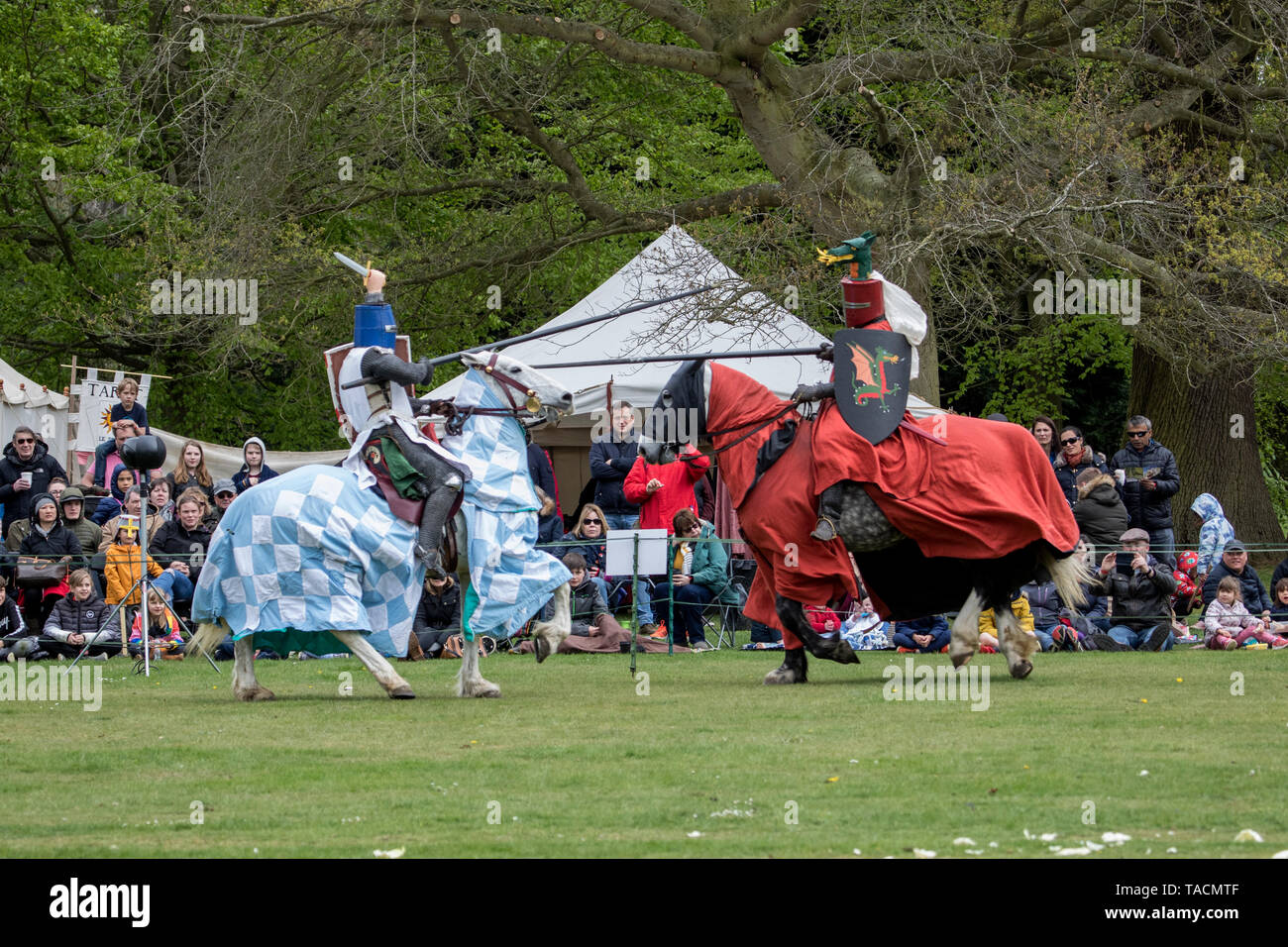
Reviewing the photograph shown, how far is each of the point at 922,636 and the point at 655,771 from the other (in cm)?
806

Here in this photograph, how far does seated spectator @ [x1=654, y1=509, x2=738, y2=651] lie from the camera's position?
55.7ft

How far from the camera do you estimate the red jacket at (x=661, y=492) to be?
17.3 metres

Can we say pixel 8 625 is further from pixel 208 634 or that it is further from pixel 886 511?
pixel 886 511

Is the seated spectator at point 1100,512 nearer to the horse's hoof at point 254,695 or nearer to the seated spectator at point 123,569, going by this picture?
the horse's hoof at point 254,695

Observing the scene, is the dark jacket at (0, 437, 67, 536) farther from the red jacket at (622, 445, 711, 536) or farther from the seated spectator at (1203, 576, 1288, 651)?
the seated spectator at (1203, 576, 1288, 651)

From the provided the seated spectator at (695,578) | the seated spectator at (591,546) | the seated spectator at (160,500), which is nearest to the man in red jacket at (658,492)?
the seated spectator at (695,578)

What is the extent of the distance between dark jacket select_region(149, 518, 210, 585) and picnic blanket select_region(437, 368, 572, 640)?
17.4 ft

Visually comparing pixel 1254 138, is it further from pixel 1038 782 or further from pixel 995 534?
pixel 1038 782

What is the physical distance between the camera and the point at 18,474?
1812 centimetres

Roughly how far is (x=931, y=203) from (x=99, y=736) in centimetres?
1126

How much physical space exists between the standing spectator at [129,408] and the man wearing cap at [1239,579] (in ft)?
34.0

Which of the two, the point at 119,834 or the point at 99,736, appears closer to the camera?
the point at 119,834
